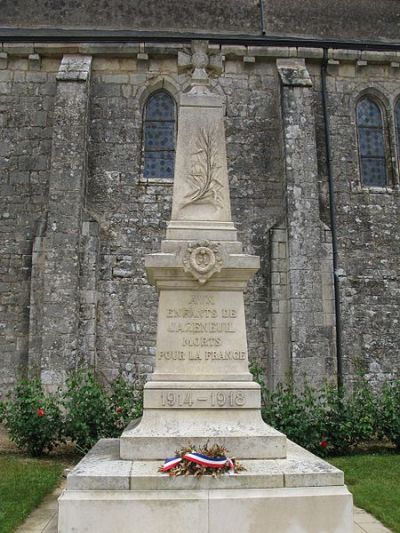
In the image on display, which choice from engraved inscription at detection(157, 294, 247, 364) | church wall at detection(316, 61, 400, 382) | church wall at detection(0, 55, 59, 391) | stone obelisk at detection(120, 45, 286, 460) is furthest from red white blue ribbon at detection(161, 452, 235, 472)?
church wall at detection(316, 61, 400, 382)

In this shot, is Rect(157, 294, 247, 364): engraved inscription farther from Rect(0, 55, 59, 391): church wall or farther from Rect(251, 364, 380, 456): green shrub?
Rect(0, 55, 59, 391): church wall

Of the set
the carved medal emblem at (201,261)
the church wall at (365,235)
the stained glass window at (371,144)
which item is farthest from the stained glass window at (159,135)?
the carved medal emblem at (201,261)

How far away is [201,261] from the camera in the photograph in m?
5.39

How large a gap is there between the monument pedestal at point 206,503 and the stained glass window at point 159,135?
954 centimetres

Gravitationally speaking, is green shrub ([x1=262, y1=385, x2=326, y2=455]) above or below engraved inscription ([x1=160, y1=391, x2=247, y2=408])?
below

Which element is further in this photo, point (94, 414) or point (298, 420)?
point (298, 420)

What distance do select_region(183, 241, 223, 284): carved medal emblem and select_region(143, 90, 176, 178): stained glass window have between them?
316 inches

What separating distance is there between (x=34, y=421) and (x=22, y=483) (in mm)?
1929

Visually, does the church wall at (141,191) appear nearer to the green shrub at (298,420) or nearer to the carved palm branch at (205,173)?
the green shrub at (298,420)

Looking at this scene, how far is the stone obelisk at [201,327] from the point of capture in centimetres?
504

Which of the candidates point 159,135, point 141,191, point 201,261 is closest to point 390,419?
point 201,261

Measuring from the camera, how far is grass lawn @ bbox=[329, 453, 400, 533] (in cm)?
586

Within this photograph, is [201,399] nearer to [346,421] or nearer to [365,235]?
[346,421]

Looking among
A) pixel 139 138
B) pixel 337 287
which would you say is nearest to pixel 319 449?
pixel 337 287
